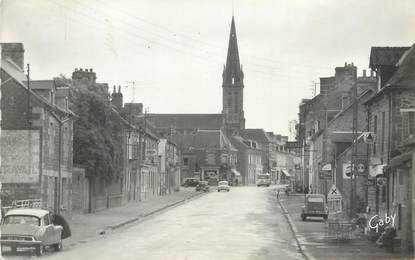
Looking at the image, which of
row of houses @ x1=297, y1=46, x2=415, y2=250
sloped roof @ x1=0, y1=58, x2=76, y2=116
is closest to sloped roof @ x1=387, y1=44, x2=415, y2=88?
row of houses @ x1=297, y1=46, x2=415, y2=250

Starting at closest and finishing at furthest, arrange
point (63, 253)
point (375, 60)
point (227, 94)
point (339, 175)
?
point (63, 253), point (375, 60), point (339, 175), point (227, 94)

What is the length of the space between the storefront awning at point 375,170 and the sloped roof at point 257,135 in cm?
13121

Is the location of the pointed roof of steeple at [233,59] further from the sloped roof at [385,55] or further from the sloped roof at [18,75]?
→ the sloped roof at [385,55]

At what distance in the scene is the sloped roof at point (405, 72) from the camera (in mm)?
30469

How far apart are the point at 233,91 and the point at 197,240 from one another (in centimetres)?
14251

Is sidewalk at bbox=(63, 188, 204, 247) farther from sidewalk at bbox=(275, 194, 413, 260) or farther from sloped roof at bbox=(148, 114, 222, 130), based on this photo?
sloped roof at bbox=(148, 114, 222, 130)

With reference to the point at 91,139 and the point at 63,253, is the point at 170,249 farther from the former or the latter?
the point at 91,139

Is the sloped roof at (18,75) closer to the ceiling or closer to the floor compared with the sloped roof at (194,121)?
closer to the floor

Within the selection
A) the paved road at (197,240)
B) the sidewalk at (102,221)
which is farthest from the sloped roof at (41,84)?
the paved road at (197,240)

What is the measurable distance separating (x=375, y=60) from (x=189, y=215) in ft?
65.3

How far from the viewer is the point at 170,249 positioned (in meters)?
26.0

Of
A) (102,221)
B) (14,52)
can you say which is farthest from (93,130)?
(14,52)

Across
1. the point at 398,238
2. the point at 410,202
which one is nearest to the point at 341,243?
the point at 398,238

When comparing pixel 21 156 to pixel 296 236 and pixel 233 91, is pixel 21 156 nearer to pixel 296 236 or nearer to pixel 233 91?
pixel 296 236
